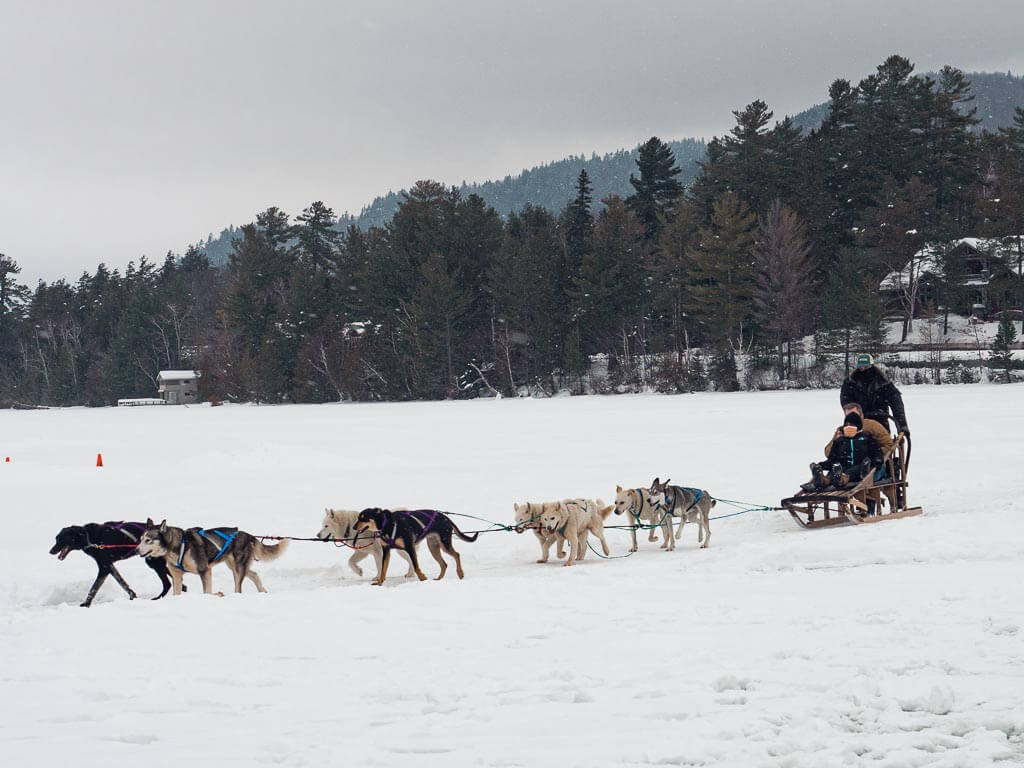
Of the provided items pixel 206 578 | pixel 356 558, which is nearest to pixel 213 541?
pixel 206 578

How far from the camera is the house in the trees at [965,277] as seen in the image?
158ft

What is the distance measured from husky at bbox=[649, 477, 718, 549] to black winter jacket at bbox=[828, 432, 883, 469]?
1.82 m

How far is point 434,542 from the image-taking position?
914 centimetres

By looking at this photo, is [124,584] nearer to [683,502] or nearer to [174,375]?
[683,502]

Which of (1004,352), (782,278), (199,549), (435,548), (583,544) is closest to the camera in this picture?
(199,549)

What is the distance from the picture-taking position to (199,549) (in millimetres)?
8320

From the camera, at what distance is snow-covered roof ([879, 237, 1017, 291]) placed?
4791 cm

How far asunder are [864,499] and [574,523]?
3674 millimetres

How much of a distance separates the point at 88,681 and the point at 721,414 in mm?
29283

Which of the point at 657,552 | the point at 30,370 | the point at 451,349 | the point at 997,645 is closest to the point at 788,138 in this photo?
the point at 451,349

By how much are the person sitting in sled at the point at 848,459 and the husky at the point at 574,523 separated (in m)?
2.75

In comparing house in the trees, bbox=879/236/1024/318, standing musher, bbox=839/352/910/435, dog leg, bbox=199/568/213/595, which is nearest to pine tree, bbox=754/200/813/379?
house in the trees, bbox=879/236/1024/318

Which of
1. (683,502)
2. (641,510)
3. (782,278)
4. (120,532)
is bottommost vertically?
(641,510)

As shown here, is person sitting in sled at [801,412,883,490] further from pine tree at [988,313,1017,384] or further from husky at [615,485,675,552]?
pine tree at [988,313,1017,384]
